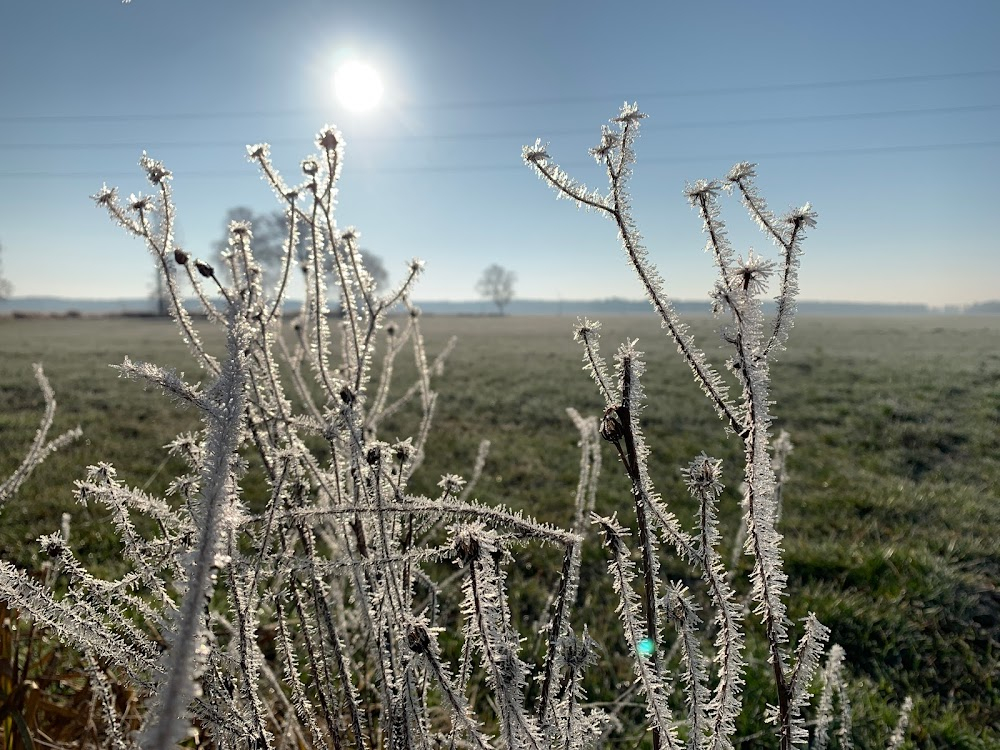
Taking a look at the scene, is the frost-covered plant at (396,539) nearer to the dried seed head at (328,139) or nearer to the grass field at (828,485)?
the dried seed head at (328,139)

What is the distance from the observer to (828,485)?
625cm

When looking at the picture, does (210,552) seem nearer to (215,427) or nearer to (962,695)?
(215,427)

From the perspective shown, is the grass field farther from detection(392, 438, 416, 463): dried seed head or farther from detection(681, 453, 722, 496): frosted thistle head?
detection(681, 453, 722, 496): frosted thistle head

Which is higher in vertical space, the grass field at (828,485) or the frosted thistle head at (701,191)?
the frosted thistle head at (701,191)

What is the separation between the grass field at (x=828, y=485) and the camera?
3361 millimetres

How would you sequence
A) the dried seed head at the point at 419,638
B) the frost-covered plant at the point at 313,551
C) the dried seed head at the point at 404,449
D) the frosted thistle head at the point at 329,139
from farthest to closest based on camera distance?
the dried seed head at the point at 404,449 < the frosted thistle head at the point at 329,139 < the frost-covered plant at the point at 313,551 < the dried seed head at the point at 419,638

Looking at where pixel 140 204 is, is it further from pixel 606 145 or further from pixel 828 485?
pixel 828 485

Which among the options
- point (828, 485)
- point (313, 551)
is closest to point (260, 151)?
point (313, 551)

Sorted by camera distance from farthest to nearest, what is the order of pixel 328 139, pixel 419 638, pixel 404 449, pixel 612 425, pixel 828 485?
pixel 828 485
pixel 404 449
pixel 328 139
pixel 612 425
pixel 419 638

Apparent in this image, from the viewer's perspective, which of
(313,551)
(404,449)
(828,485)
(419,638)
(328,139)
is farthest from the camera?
(828,485)

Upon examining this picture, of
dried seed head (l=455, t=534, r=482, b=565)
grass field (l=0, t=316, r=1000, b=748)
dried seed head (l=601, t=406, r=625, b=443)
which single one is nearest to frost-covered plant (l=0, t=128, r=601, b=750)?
dried seed head (l=455, t=534, r=482, b=565)

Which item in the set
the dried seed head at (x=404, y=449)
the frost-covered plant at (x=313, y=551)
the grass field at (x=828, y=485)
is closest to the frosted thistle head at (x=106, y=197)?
the frost-covered plant at (x=313, y=551)

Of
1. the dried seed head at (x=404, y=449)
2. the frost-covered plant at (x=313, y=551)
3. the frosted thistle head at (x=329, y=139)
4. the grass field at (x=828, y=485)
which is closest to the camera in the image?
the frost-covered plant at (x=313, y=551)

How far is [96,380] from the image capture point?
1330 cm
